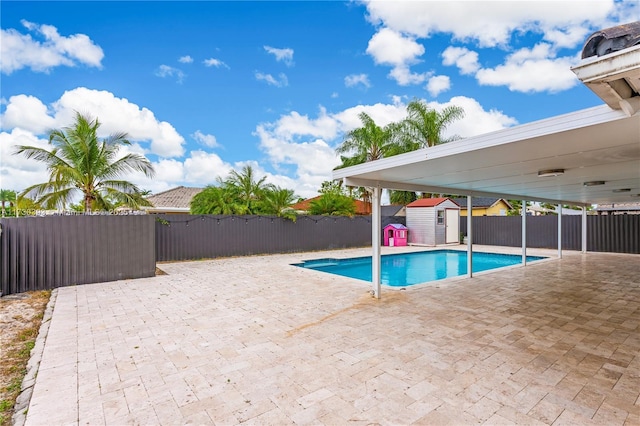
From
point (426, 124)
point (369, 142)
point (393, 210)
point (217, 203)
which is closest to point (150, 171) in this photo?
point (217, 203)

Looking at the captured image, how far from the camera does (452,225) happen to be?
56.8 feet

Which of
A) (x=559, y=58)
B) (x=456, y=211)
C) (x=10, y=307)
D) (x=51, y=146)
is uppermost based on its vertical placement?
(x=559, y=58)

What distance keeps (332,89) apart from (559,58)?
347 inches

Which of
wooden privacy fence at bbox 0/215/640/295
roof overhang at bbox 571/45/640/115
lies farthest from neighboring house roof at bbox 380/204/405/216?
roof overhang at bbox 571/45/640/115

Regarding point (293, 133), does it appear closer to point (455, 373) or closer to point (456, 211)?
point (456, 211)

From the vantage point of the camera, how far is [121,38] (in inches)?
379

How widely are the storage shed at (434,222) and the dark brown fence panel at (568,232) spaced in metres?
1.38

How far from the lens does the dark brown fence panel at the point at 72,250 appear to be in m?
6.38

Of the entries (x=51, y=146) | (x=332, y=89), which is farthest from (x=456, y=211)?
(x=51, y=146)

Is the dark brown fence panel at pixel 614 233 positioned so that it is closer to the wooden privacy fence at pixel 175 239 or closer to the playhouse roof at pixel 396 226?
the wooden privacy fence at pixel 175 239

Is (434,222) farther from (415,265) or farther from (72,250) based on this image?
(72,250)

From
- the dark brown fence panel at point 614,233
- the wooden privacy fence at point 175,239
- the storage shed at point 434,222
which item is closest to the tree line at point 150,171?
the wooden privacy fence at point 175,239

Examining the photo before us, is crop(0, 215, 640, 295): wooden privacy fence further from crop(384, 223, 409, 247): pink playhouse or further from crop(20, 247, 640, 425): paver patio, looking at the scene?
crop(20, 247, 640, 425): paver patio

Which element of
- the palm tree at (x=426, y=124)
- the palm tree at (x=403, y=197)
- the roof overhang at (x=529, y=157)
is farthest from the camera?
the palm tree at (x=403, y=197)
